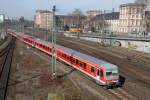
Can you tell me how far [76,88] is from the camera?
1090 inches

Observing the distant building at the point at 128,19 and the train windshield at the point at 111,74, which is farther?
the distant building at the point at 128,19

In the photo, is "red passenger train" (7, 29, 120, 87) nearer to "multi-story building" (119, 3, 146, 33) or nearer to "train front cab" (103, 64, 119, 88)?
"train front cab" (103, 64, 119, 88)

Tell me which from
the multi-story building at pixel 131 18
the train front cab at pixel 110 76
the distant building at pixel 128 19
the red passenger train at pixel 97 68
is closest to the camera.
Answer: the train front cab at pixel 110 76

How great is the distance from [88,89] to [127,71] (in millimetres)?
12042

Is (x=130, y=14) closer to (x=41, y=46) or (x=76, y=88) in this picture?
(x=41, y=46)

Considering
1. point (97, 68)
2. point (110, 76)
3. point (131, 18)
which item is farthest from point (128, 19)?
point (110, 76)

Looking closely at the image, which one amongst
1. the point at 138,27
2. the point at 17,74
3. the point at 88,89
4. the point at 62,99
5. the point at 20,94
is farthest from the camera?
the point at 138,27

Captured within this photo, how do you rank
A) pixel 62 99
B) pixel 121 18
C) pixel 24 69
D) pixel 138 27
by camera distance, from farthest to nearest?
1. pixel 121 18
2. pixel 138 27
3. pixel 24 69
4. pixel 62 99

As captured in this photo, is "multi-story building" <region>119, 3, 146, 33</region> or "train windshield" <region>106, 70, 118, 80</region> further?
"multi-story building" <region>119, 3, 146, 33</region>

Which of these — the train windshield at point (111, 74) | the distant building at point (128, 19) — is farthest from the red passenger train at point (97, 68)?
the distant building at point (128, 19)

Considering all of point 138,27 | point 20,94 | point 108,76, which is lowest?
point 20,94

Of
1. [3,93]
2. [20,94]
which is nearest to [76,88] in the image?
[20,94]

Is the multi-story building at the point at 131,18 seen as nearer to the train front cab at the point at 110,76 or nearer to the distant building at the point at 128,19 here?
the distant building at the point at 128,19

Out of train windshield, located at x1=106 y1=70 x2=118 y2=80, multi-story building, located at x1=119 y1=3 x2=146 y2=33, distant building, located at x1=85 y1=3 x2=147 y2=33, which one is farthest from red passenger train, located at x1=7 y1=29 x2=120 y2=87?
multi-story building, located at x1=119 y1=3 x2=146 y2=33
